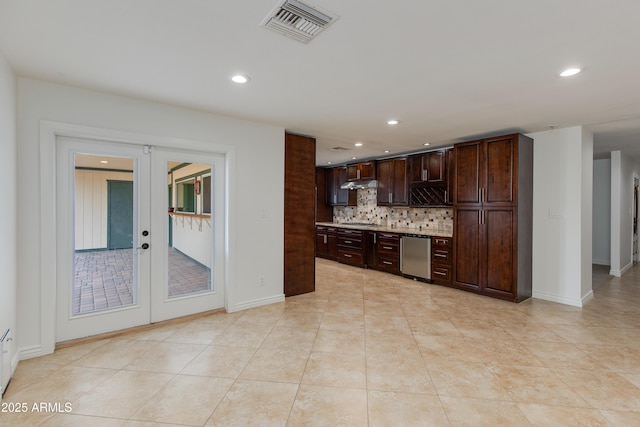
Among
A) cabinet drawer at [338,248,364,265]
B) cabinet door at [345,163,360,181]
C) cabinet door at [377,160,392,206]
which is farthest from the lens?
cabinet door at [345,163,360,181]

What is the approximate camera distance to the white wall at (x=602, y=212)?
271 inches

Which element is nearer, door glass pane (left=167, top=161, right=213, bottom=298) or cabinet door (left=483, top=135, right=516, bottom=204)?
door glass pane (left=167, top=161, right=213, bottom=298)

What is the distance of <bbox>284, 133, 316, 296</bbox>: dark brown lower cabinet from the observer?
4379mm

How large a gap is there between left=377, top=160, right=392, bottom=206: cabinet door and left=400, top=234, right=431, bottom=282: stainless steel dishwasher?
1141 mm

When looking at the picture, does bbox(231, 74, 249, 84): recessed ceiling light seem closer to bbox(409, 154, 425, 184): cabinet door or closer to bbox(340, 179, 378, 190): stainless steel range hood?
bbox(409, 154, 425, 184): cabinet door

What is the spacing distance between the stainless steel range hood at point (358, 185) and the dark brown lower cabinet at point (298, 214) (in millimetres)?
2481

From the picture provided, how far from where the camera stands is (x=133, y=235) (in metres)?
3.27

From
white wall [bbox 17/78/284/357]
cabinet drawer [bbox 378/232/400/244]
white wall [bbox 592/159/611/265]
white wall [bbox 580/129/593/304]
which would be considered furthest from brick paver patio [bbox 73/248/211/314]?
white wall [bbox 592/159/611/265]

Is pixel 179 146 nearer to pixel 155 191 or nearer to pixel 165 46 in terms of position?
pixel 155 191

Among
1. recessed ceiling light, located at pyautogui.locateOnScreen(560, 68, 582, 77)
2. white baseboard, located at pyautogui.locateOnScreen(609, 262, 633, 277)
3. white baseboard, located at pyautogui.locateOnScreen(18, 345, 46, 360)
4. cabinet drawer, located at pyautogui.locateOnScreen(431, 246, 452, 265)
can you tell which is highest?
recessed ceiling light, located at pyautogui.locateOnScreen(560, 68, 582, 77)

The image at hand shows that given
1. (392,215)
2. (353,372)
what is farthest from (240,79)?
(392,215)

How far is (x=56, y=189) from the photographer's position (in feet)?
9.18

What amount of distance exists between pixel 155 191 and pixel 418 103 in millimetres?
3016

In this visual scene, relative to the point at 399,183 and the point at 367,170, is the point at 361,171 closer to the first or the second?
the point at 367,170
